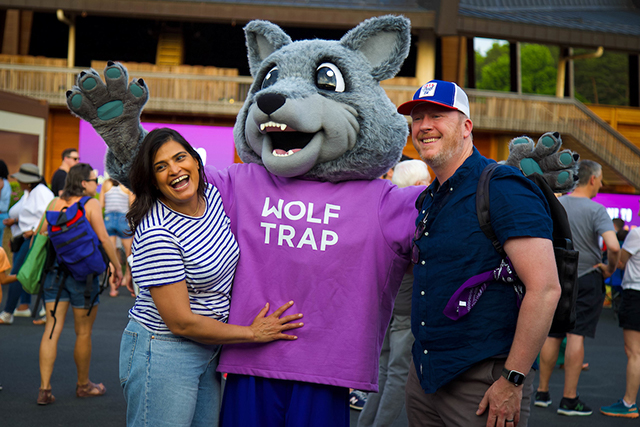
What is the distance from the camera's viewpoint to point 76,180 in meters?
4.91

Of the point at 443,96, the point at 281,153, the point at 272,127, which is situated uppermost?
the point at 443,96

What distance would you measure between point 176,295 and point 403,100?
47.6ft

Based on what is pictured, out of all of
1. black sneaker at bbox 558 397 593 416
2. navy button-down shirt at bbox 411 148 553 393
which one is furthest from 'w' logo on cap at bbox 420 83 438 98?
black sneaker at bbox 558 397 593 416

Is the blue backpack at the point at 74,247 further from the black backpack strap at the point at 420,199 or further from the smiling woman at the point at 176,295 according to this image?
the black backpack strap at the point at 420,199

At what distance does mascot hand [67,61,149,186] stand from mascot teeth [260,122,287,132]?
0.54 m

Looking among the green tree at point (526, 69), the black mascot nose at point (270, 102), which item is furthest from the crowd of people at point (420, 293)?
the green tree at point (526, 69)

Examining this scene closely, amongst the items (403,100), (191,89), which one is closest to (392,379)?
(403,100)

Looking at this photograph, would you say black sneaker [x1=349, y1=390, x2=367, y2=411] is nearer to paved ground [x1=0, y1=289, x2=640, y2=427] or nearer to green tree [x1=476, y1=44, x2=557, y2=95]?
paved ground [x1=0, y1=289, x2=640, y2=427]

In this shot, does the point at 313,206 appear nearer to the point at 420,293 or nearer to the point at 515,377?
the point at 420,293

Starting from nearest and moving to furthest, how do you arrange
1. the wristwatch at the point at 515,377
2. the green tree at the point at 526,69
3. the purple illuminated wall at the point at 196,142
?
the wristwatch at the point at 515,377
the purple illuminated wall at the point at 196,142
the green tree at the point at 526,69

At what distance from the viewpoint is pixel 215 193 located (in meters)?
2.59

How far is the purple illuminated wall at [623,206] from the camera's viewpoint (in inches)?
453

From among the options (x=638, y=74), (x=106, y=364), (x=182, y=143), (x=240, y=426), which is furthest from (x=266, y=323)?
(x=638, y=74)

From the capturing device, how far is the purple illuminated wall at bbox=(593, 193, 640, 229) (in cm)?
1150
